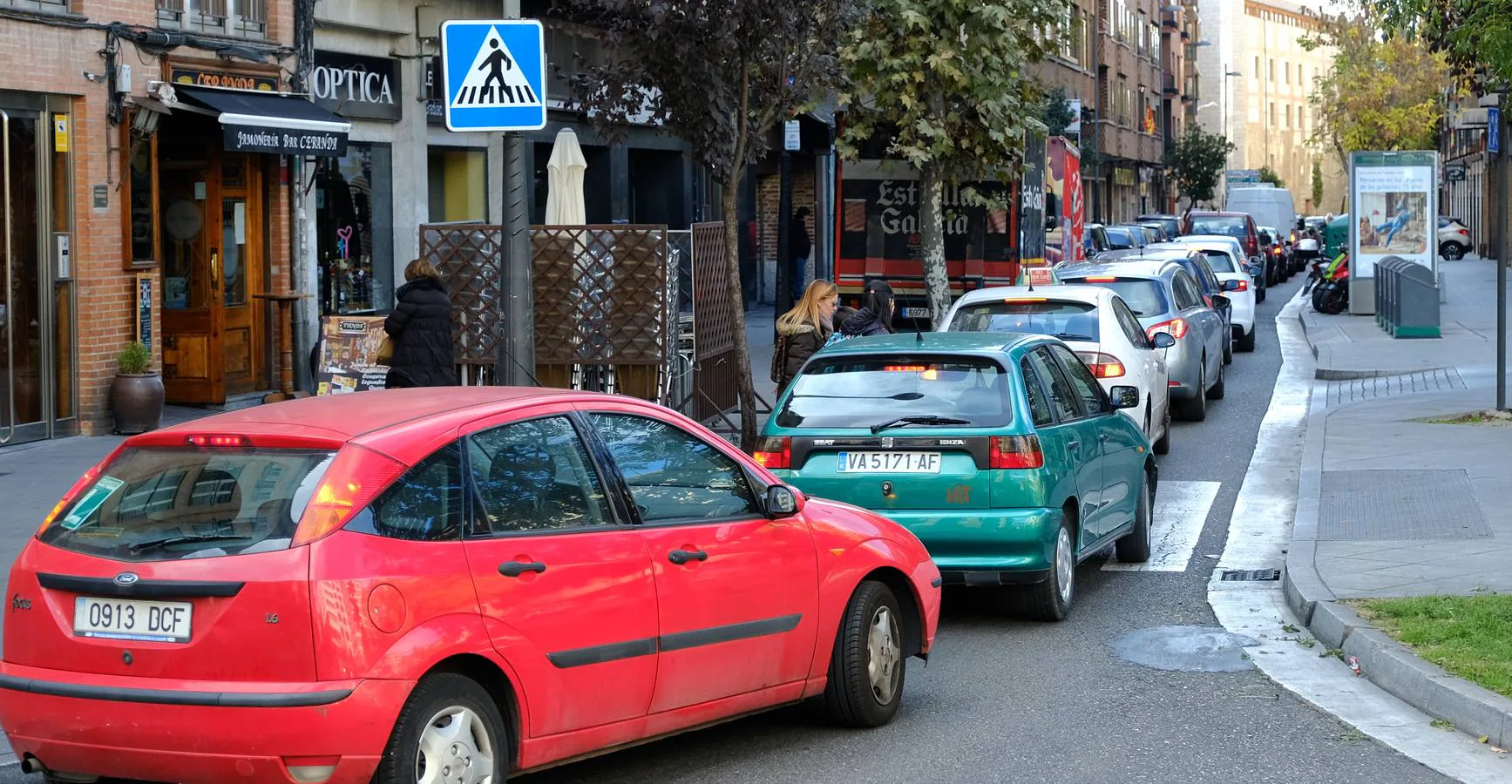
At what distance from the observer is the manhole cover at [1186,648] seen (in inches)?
324

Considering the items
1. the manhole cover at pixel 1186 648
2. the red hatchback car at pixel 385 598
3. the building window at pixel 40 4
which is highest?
the building window at pixel 40 4

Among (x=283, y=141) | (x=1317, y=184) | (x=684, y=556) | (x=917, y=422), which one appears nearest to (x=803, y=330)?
(x=917, y=422)

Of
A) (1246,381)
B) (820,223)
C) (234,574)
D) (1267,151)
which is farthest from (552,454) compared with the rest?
(1267,151)

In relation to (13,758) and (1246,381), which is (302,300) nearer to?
(1246,381)

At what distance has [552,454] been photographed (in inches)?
235

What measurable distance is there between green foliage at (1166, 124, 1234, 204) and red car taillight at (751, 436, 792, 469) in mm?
79487

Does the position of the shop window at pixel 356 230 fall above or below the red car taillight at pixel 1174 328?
above

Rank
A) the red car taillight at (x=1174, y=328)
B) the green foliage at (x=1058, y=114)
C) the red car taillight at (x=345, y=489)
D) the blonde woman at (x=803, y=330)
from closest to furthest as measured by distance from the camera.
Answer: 1. the red car taillight at (x=345, y=489)
2. the blonde woman at (x=803, y=330)
3. the red car taillight at (x=1174, y=328)
4. the green foliage at (x=1058, y=114)

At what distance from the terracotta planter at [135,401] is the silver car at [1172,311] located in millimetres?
8560

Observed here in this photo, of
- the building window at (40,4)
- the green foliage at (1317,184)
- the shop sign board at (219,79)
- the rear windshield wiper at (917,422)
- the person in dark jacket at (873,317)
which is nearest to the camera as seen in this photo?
the rear windshield wiper at (917,422)

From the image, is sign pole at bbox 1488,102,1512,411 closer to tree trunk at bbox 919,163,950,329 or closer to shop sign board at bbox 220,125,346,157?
tree trunk at bbox 919,163,950,329

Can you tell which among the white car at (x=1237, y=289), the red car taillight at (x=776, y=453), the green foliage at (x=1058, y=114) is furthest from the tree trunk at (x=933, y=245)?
the green foliage at (x=1058, y=114)

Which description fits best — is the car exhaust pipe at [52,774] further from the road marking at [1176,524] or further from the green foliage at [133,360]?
the green foliage at [133,360]

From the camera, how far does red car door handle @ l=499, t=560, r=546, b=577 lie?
18.1ft
